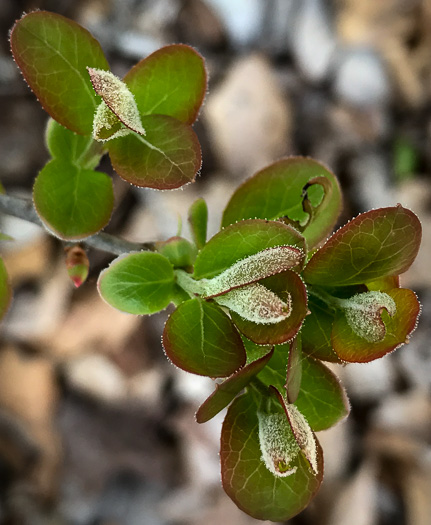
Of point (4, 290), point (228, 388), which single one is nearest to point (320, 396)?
point (228, 388)

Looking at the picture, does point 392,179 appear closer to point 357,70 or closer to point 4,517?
point 357,70

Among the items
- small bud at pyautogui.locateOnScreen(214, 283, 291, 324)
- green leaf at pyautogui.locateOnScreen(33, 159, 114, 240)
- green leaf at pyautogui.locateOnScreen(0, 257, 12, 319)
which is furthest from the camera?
green leaf at pyautogui.locateOnScreen(0, 257, 12, 319)

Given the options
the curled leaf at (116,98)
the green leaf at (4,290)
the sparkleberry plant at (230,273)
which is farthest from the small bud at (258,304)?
the green leaf at (4,290)

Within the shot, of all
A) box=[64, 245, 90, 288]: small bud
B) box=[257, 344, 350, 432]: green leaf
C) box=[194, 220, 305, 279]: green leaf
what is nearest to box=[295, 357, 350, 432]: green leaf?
box=[257, 344, 350, 432]: green leaf

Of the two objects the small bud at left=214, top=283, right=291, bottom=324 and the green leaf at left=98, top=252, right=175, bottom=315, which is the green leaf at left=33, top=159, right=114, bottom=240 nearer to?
the green leaf at left=98, top=252, right=175, bottom=315

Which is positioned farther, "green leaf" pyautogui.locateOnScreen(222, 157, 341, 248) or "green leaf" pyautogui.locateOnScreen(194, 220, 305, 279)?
"green leaf" pyautogui.locateOnScreen(222, 157, 341, 248)

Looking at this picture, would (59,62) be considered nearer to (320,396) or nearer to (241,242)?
(241,242)
